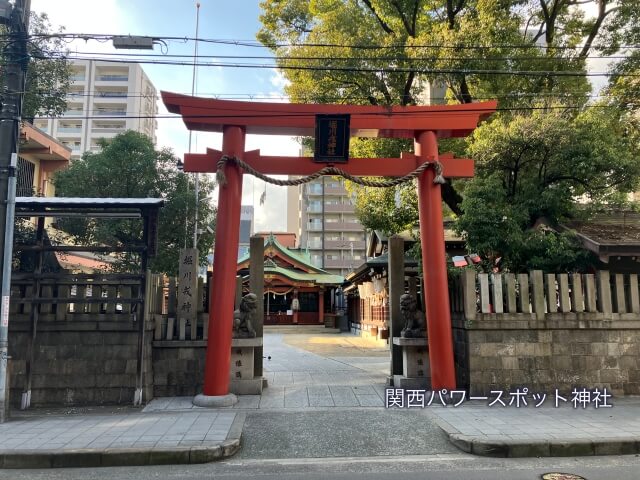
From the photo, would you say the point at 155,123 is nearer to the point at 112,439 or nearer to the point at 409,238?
the point at 409,238

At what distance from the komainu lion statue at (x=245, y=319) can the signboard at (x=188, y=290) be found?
86 centimetres

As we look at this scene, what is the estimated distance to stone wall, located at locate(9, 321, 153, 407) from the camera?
8.55m

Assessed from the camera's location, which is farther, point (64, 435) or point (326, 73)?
point (326, 73)

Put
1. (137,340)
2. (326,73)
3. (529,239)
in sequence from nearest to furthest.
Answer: (137,340) < (529,239) < (326,73)

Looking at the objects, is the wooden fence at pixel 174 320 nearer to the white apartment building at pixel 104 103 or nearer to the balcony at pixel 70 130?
the white apartment building at pixel 104 103

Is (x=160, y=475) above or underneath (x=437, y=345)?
underneath

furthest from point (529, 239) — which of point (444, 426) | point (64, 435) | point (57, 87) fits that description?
point (57, 87)

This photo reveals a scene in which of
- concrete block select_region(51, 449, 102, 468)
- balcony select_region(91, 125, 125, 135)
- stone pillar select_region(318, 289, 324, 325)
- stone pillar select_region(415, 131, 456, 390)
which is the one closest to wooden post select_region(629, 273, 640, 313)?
stone pillar select_region(415, 131, 456, 390)

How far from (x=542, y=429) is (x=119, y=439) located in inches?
240

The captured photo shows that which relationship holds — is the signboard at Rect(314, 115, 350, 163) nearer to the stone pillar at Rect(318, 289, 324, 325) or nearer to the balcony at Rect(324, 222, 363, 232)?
the stone pillar at Rect(318, 289, 324, 325)

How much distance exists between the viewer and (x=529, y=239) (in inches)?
388

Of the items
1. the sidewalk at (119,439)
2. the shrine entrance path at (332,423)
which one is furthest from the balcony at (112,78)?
the sidewalk at (119,439)

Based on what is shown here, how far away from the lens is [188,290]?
31.4 ft

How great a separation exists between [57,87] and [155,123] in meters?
66.0
